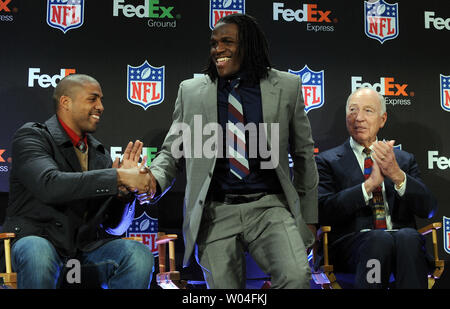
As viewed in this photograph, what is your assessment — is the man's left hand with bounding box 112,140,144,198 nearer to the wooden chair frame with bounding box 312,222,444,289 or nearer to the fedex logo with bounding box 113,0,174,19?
the wooden chair frame with bounding box 312,222,444,289

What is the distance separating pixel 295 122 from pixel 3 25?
8.46 feet

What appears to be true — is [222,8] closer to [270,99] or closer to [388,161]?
[270,99]

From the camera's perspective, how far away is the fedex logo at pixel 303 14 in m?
4.85

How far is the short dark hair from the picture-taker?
3.48 metres

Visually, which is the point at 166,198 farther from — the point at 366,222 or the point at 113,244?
the point at 366,222

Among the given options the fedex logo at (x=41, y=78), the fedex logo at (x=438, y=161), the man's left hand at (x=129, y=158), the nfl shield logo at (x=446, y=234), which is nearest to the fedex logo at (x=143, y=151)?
the fedex logo at (x=41, y=78)

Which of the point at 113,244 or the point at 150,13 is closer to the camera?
the point at 113,244

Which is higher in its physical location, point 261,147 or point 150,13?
point 150,13

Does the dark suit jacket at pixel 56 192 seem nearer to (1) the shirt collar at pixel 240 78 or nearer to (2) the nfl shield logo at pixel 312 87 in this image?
(1) the shirt collar at pixel 240 78

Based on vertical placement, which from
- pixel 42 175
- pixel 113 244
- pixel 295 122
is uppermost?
pixel 295 122
